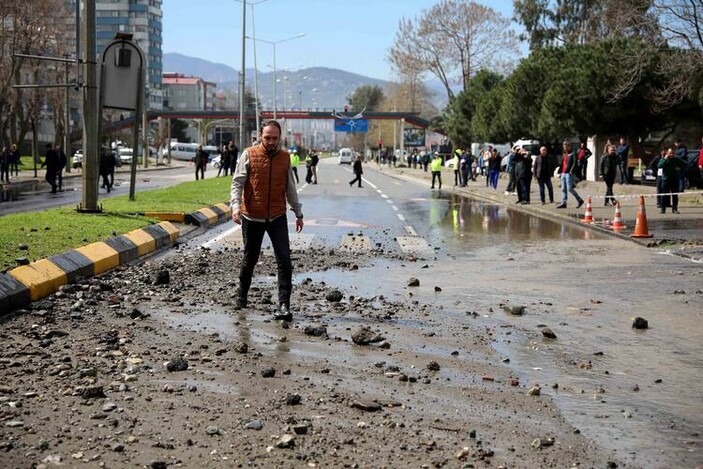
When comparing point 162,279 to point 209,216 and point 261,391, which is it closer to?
point 261,391

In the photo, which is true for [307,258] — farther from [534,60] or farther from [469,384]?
[534,60]

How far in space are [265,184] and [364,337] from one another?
7.13 ft

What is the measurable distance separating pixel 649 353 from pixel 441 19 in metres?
77.1

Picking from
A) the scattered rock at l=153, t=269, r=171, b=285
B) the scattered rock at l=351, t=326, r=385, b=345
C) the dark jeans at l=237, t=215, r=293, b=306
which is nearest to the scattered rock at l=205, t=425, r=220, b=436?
the scattered rock at l=351, t=326, r=385, b=345

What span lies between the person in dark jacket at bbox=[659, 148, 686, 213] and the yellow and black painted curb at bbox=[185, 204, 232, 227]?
1153cm

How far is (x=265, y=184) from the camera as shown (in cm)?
967

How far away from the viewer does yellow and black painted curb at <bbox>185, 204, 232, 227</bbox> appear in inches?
835

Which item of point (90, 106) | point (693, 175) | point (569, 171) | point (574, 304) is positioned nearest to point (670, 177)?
point (569, 171)

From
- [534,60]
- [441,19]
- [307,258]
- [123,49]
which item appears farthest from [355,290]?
[441,19]

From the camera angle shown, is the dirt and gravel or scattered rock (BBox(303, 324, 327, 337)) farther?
scattered rock (BBox(303, 324, 327, 337))

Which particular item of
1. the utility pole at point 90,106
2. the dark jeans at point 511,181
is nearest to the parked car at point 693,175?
the dark jeans at point 511,181

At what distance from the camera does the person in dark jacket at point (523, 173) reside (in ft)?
103

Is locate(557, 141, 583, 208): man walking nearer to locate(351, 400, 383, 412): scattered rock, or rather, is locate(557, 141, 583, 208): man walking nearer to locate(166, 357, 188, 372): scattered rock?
locate(166, 357, 188, 372): scattered rock

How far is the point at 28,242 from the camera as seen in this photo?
43.2ft
